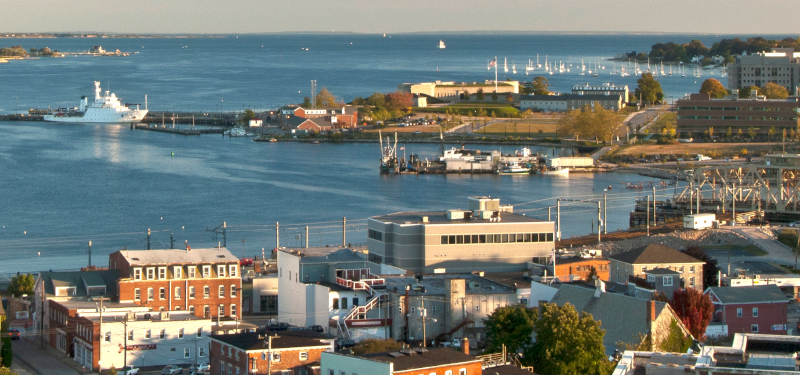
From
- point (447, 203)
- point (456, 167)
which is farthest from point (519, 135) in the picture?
point (447, 203)

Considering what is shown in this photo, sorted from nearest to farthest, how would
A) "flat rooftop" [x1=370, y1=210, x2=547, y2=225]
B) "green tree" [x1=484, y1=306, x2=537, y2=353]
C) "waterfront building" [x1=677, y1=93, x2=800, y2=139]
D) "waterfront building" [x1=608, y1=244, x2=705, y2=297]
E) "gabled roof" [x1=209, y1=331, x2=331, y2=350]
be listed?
"gabled roof" [x1=209, y1=331, x2=331, y2=350], "green tree" [x1=484, y1=306, x2=537, y2=353], "waterfront building" [x1=608, y1=244, x2=705, y2=297], "flat rooftop" [x1=370, y1=210, x2=547, y2=225], "waterfront building" [x1=677, y1=93, x2=800, y2=139]

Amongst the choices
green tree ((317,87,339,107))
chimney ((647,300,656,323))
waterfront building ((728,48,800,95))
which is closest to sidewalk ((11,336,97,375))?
chimney ((647,300,656,323))

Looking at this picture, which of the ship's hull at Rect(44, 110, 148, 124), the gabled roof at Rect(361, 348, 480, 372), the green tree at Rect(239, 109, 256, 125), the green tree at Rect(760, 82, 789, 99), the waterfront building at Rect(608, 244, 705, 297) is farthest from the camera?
the ship's hull at Rect(44, 110, 148, 124)

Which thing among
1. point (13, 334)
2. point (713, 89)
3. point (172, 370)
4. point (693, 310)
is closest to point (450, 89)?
point (713, 89)

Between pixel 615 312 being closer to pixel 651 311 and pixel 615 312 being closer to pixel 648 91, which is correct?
pixel 651 311

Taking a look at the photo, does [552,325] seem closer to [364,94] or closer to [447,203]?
[447,203]

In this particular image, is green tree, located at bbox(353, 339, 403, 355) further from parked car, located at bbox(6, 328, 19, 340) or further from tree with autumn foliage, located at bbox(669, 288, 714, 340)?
parked car, located at bbox(6, 328, 19, 340)
